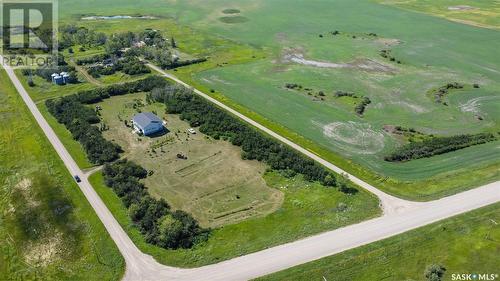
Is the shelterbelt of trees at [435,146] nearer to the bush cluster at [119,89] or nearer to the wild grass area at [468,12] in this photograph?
the bush cluster at [119,89]

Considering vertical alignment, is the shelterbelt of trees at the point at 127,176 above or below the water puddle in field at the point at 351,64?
below

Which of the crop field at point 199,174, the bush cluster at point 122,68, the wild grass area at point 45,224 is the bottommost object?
the wild grass area at point 45,224

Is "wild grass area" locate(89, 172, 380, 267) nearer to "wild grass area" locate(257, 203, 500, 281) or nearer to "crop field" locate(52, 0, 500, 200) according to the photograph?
"wild grass area" locate(257, 203, 500, 281)

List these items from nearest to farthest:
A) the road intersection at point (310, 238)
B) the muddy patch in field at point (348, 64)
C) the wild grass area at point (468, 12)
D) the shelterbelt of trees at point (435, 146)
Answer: the road intersection at point (310, 238) < the shelterbelt of trees at point (435, 146) < the muddy patch in field at point (348, 64) < the wild grass area at point (468, 12)

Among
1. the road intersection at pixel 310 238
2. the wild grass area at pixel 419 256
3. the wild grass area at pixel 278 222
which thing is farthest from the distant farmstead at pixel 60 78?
the wild grass area at pixel 419 256

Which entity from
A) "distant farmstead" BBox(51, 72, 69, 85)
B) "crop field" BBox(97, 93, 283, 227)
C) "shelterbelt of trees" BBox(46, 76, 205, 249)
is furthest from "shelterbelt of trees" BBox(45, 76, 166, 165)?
"distant farmstead" BBox(51, 72, 69, 85)

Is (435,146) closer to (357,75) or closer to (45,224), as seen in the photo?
(357,75)
